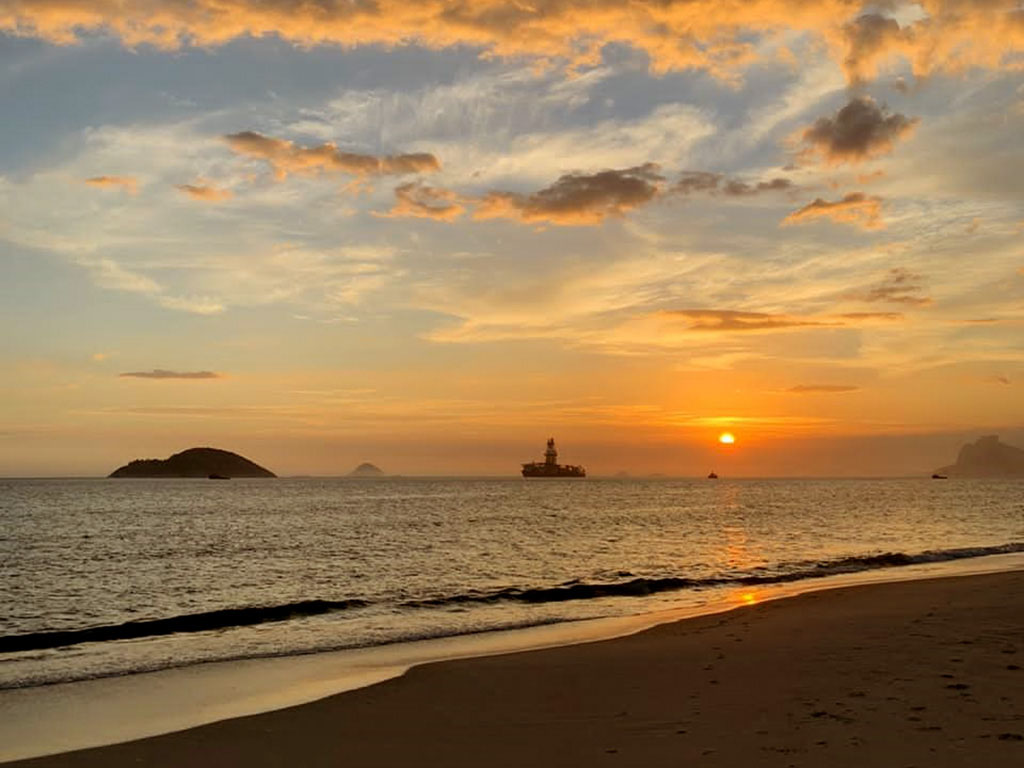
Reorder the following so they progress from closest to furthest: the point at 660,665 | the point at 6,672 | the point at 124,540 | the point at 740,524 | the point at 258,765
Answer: the point at 258,765 → the point at 660,665 → the point at 6,672 → the point at 124,540 → the point at 740,524

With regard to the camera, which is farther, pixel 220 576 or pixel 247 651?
pixel 220 576

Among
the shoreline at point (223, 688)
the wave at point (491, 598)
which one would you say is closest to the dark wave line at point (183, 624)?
the wave at point (491, 598)

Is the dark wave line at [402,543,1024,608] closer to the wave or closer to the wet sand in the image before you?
the wave

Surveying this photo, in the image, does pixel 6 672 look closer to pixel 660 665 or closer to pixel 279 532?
pixel 660 665

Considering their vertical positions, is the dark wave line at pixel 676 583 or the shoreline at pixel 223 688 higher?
the shoreline at pixel 223 688

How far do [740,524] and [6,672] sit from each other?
248 ft

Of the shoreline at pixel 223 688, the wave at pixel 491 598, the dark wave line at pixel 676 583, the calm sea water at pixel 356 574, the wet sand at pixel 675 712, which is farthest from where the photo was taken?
the dark wave line at pixel 676 583

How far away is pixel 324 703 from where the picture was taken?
591 inches

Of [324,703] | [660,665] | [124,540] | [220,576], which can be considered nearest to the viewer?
[324,703]

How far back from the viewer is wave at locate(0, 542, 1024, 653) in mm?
25406

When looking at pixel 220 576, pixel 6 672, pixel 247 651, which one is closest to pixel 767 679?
pixel 247 651

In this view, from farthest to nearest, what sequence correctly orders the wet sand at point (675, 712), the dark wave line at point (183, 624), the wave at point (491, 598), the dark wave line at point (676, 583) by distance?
the dark wave line at point (676, 583) → the wave at point (491, 598) → the dark wave line at point (183, 624) → the wet sand at point (675, 712)

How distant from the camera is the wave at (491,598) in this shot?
25.4 m

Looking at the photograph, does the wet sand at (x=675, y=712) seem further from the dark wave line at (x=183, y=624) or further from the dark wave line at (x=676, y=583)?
the dark wave line at (x=676, y=583)
